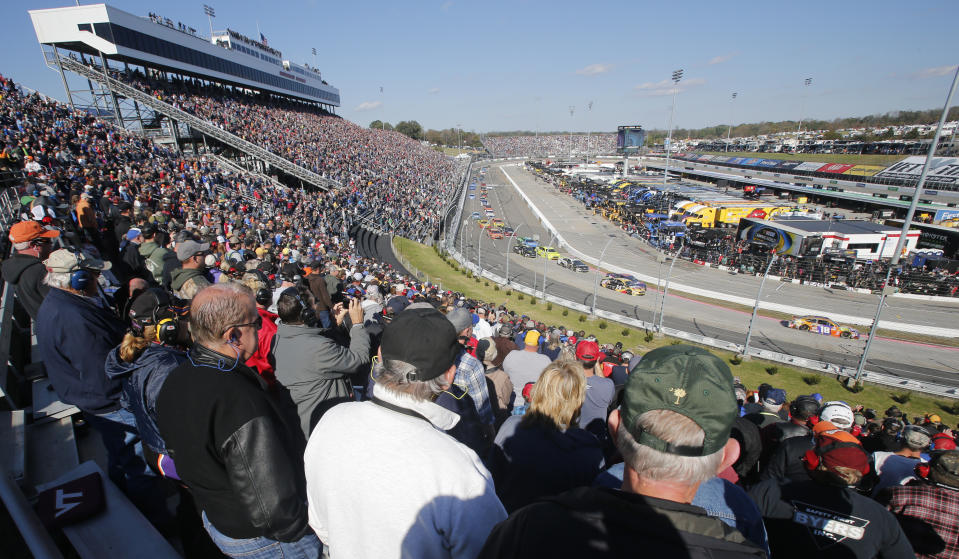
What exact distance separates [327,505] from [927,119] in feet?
541

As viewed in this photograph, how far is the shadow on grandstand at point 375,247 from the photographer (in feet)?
98.7

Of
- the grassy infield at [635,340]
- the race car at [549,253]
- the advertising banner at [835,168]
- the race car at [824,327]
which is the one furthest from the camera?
the advertising banner at [835,168]

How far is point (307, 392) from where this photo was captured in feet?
11.6

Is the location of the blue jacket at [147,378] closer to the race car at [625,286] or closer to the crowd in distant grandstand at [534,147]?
the race car at [625,286]

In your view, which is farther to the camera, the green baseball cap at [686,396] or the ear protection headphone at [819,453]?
the ear protection headphone at [819,453]

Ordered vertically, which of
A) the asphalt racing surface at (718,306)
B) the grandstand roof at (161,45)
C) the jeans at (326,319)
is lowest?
the asphalt racing surface at (718,306)

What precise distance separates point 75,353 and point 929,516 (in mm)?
6747

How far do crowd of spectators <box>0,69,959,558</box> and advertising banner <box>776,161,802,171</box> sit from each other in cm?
10697

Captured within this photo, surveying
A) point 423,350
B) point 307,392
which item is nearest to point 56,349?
point 307,392

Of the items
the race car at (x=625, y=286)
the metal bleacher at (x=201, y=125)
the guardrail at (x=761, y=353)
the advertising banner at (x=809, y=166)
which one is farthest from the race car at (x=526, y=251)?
the advertising banner at (x=809, y=166)

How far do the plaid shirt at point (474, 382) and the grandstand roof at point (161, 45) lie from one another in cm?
4344

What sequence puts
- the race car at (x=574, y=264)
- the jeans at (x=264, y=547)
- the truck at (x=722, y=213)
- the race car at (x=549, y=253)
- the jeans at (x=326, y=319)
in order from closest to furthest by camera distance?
the jeans at (x=264, y=547) → the jeans at (x=326, y=319) → the race car at (x=574, y=264) → the race car at (x=549, y=253) → the truck at (x=722, y=213)

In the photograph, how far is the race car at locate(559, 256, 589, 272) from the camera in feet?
128

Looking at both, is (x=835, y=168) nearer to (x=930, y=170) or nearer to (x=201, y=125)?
(x=930, y=170)
